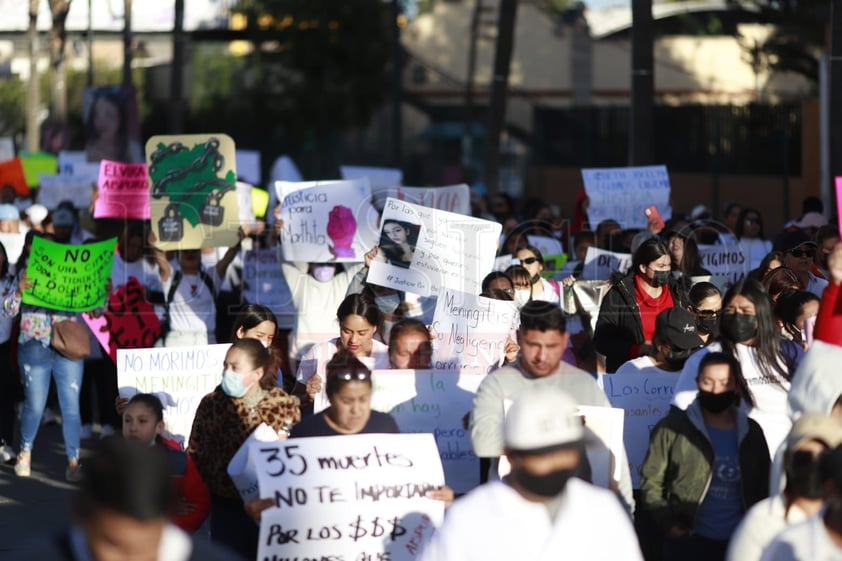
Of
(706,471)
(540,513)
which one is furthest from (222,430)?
(540,513)

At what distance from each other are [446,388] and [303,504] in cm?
170

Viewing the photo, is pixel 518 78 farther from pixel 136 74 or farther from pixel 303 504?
pixel 303 504

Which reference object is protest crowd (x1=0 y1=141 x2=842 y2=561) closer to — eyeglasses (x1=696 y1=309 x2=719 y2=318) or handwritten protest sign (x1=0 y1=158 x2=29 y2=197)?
eyeglasses (x1=696 y1=309 x2=719 y2=318)

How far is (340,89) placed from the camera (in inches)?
2058

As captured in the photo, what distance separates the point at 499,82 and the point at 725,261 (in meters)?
12.9

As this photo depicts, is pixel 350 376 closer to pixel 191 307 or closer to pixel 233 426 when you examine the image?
pixel 233 426

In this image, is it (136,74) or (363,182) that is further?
(136,74)

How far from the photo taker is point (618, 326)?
31.6ft

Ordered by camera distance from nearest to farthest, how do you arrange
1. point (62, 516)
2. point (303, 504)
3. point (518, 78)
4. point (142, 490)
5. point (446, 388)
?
point (142, 490) → point (303, 504) → point (446, 388) → point (62, 516) → point (518, 78)

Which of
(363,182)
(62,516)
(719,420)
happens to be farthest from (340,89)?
(719,420)

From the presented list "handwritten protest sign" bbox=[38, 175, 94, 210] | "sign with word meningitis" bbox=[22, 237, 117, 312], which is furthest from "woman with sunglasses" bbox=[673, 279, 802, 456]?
→ "handwritten protest sign" bbox=[38, 175, 94, 210]

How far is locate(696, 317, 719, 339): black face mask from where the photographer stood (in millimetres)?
8570

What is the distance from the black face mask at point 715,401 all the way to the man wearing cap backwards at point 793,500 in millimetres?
1012

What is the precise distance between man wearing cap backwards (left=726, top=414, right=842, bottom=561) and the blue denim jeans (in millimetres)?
6621
